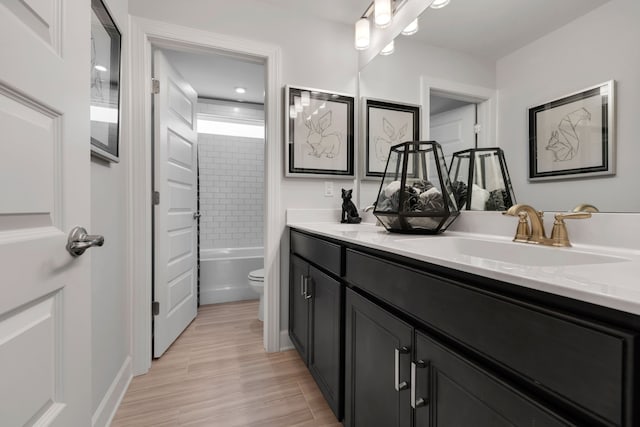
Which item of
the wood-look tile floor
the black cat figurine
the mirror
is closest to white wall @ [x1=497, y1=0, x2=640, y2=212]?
the mirror

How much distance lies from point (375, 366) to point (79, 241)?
90cm

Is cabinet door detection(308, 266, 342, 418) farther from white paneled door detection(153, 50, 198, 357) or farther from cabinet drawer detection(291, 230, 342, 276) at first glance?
white paneled door detection(153, 50, 198, 357)

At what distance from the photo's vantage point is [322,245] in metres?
1.37

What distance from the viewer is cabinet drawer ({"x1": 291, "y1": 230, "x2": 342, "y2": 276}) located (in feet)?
4.02

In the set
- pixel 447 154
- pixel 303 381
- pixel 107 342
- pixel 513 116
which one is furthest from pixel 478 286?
pixel 107 342

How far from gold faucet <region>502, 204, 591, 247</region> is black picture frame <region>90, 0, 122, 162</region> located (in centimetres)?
162

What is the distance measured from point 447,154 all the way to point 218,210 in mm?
3022

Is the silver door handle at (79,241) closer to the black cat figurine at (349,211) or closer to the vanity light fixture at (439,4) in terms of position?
the black cat figurine at (349,211)

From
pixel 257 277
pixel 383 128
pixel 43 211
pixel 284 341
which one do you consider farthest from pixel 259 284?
Answer: pixel 43 211

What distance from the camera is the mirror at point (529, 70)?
799 millimetres

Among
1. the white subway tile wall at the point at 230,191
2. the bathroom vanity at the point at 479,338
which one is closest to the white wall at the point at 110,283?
the bathroom vanity at the point at 479,338

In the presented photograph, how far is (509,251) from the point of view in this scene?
3.15ft

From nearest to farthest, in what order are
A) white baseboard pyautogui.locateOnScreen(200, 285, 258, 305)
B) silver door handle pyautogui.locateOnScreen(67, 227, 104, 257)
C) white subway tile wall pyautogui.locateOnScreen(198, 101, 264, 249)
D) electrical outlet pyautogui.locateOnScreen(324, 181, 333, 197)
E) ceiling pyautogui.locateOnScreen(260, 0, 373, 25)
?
silver door handle pyautogui.locateOnScreen(67, 227, 104, 257) → ceiling pyautogui.locateOnScreen(260, 0, 373, 25) → electrical outlet pyautogui.locateOnScreen(324, 181, 333, 197) → white baseboard pyautogui.locateOnScreen(200, 285, 258, 305) → white subway tile wall pyautogui.locateOnScreen(198, 101, 264, 249)

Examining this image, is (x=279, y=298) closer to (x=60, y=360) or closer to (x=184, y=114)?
(x=60, y=360)
